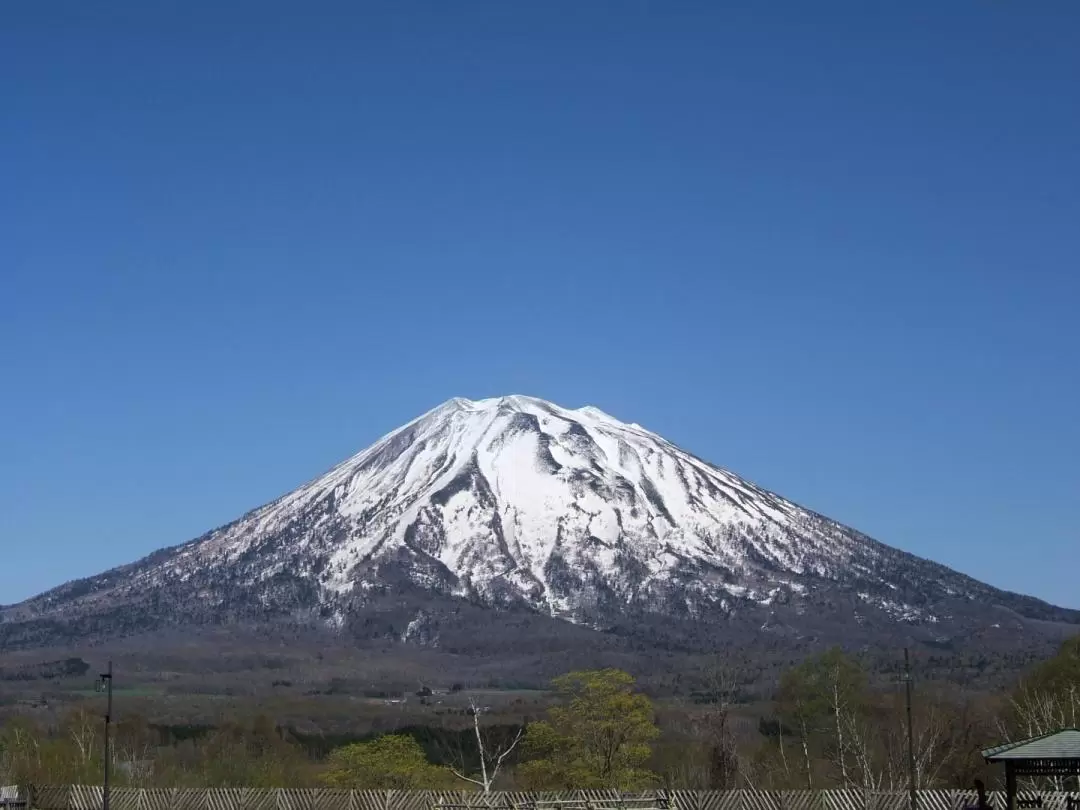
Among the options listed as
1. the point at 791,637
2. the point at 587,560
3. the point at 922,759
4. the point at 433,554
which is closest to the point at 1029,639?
the point at 791,637

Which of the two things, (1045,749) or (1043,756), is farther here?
(1045,749)

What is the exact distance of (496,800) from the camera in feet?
136

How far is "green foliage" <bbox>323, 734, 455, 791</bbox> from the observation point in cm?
5406

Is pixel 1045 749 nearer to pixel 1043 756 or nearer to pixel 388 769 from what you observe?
pixel 1043 756

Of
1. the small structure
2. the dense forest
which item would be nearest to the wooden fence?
the small structure

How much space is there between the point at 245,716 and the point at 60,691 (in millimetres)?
34436

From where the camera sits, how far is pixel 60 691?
144 m

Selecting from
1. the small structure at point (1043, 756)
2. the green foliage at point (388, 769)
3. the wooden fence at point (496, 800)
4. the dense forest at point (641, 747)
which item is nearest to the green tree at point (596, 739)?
the dense forest at point (641, 747)

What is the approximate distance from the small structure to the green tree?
20.0m

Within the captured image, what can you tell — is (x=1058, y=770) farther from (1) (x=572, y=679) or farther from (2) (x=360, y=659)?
(2) (x=360, y=659)

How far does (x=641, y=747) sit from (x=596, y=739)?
4.86ft

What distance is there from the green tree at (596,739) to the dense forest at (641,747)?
0.16 ft

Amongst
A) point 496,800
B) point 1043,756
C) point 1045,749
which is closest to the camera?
point 1043,756

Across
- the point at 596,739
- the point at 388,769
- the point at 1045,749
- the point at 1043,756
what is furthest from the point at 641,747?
the point at 1043,756
